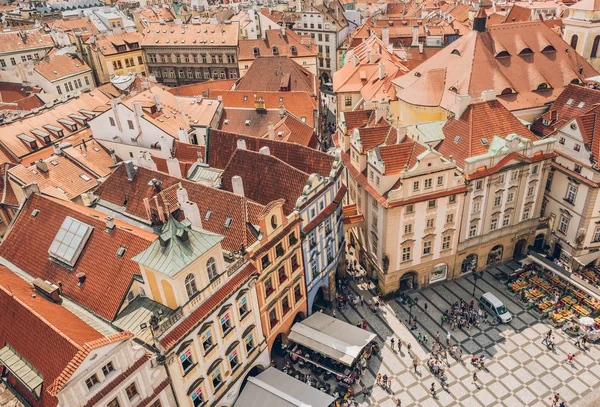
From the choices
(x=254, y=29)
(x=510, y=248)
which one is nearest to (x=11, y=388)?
(x=510, y=248)

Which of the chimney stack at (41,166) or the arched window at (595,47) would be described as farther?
the arched window at (595,47)

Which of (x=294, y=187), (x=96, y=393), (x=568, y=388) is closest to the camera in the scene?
(x=96, y=393)

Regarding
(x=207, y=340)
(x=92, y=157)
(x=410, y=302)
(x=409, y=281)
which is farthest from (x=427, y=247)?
(x=92, y=157)

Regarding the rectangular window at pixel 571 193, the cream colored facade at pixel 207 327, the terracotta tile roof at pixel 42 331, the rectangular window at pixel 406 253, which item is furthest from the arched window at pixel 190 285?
the rectangular window at pixel 571 193

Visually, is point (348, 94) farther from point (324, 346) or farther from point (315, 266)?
point (324, 346)

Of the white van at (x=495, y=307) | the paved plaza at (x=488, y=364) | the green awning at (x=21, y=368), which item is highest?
the green awning at (x=21, y=368)

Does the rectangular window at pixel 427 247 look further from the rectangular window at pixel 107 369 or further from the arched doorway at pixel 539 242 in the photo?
the rectangular window at pixel 107 369

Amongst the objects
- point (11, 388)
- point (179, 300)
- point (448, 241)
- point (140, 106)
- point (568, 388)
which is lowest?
point (568, 388)
